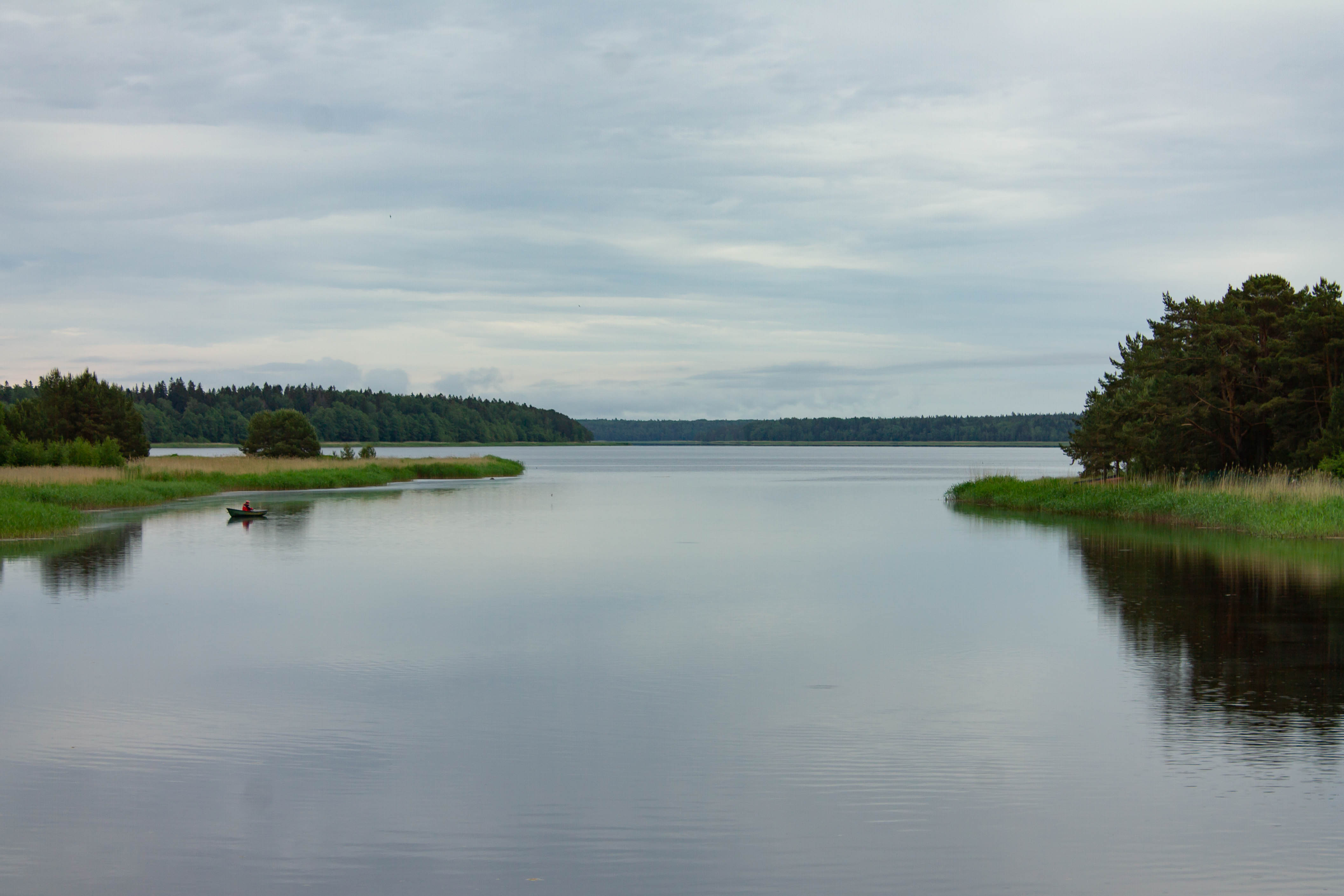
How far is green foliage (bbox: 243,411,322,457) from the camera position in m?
70.4

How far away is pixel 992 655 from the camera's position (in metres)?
14.1

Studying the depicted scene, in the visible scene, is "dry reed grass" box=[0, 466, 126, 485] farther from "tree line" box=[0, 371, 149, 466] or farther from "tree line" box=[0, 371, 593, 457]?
"tree line" box=[0, 371, 593, 457]

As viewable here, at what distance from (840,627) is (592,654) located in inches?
163

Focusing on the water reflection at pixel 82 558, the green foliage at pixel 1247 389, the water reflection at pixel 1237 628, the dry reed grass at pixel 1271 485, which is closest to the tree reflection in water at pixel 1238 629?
the water reflection at pixel 1237 628

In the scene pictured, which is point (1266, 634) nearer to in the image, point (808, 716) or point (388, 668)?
point (808, 716)

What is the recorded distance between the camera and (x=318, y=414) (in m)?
169

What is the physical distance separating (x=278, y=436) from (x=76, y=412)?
Result: 17.1 m

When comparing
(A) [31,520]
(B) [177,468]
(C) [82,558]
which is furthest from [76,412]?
(C) [82,558]

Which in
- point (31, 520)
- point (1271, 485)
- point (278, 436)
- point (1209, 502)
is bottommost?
point (31, 520)

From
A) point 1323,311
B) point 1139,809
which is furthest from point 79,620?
point 1323,311

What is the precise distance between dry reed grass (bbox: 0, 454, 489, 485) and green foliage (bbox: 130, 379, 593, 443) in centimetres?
8551

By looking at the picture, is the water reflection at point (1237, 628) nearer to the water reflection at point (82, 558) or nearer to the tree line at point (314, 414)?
the water reflection at point (82, 558)

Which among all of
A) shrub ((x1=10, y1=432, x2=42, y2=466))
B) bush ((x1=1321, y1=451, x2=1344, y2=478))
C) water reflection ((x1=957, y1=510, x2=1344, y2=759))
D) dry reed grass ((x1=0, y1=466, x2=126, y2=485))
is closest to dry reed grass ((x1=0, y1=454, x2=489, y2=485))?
dry reed grass ((x1=0, y1=466, x2=126, y2=485))

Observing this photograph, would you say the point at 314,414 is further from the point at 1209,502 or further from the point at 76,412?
the point at 1209,502
